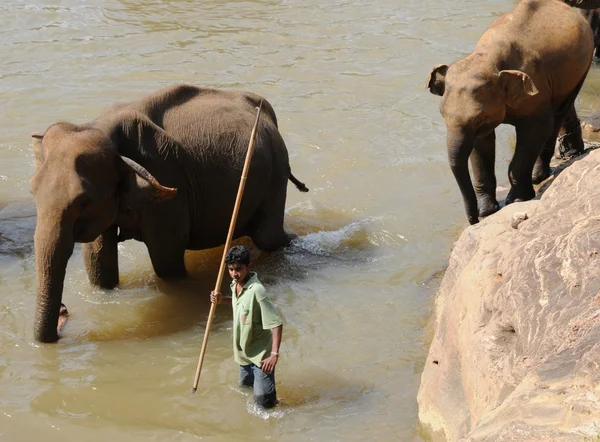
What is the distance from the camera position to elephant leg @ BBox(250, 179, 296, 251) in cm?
889

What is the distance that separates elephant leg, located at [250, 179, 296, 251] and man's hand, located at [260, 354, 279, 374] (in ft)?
9.04

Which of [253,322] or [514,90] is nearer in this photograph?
[253,322]

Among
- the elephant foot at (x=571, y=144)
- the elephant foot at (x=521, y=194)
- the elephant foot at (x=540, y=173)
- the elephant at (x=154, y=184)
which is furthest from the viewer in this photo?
the elephant foot at (x=571, y=144)

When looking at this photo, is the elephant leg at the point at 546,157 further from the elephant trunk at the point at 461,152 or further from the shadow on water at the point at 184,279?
the shadow on water at the point at 184,279

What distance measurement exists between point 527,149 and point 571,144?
1.81 meters

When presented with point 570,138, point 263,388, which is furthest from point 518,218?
point 570,138

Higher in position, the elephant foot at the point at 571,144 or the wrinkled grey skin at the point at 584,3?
the wrinkled grey skin at the point at 584,3

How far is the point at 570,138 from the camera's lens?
35.1 feet

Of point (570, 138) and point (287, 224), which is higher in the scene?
point (570, 138)

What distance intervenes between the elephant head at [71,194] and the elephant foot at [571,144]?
16.4ft

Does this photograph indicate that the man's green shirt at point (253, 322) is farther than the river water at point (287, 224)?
No

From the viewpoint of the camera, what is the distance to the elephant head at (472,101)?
8.55 m

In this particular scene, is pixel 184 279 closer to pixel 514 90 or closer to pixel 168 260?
pixel 168 260

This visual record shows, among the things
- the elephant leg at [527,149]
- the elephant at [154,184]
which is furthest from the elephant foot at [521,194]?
the elephant at [154,184]
